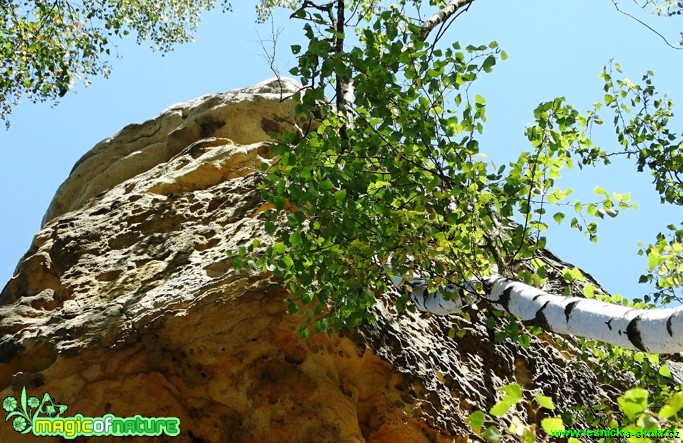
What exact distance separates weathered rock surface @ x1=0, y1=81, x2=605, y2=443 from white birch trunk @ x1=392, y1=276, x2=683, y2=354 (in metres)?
2.18

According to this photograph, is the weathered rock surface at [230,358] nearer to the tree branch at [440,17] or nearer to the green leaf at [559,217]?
the green leaf at [559,217]

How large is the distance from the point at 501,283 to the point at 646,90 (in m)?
5.12

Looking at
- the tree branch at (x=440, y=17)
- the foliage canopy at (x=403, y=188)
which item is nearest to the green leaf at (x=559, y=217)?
the foliage canopy at (x=403, y=188)

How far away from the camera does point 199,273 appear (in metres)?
8.53

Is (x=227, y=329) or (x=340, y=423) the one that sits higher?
(x=227, y=329)

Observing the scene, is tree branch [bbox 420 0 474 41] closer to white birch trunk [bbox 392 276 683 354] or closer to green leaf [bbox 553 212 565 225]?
green leaf [bbox 553 212 565 225]

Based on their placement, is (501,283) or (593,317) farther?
(501,283)

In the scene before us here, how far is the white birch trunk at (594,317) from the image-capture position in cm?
454

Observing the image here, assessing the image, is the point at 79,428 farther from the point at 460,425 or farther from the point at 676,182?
the point at 676,182

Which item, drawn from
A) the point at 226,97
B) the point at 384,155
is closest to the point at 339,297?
the point at 384,155

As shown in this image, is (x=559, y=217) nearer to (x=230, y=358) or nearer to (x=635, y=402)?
(x=635, y=402)

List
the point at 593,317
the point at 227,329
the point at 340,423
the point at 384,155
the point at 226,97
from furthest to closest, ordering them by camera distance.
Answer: the point at 226,97, the point at 227,329, the point at 340,423, the point at 384,155, the point at 593,317

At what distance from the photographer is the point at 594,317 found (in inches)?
199

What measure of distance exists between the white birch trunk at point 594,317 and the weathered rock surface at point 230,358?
85.8 inches
